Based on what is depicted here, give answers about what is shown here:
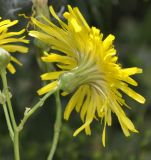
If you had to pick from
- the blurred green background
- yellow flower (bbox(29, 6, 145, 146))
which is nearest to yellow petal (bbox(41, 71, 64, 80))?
yellow flower (bbox(29, 6, 145, 146))

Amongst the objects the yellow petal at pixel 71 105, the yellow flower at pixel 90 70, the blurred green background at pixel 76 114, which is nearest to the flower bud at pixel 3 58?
the yellow flower at pixel 90 70

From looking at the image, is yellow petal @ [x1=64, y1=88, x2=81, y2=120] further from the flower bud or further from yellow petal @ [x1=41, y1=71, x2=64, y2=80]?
the flower bud

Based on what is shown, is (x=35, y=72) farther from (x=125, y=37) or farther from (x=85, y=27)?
(x=85, y=27)

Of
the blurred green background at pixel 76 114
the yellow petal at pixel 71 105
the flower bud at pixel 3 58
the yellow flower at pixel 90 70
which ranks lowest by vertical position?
the blurred green background at pixel 76 114

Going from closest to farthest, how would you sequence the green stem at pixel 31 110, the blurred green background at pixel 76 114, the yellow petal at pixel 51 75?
1. the green stem at pixel 31 110
2. the yellow petal at pixel 51 75
3. the blurred green background at pixel 76 114

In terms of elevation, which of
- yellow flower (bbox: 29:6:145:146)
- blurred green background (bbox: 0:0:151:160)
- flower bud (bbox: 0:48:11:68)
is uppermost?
flower bud (bbox: 0:48:11:68)

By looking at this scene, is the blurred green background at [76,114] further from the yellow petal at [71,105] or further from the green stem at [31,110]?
the green stem at [31,110]
